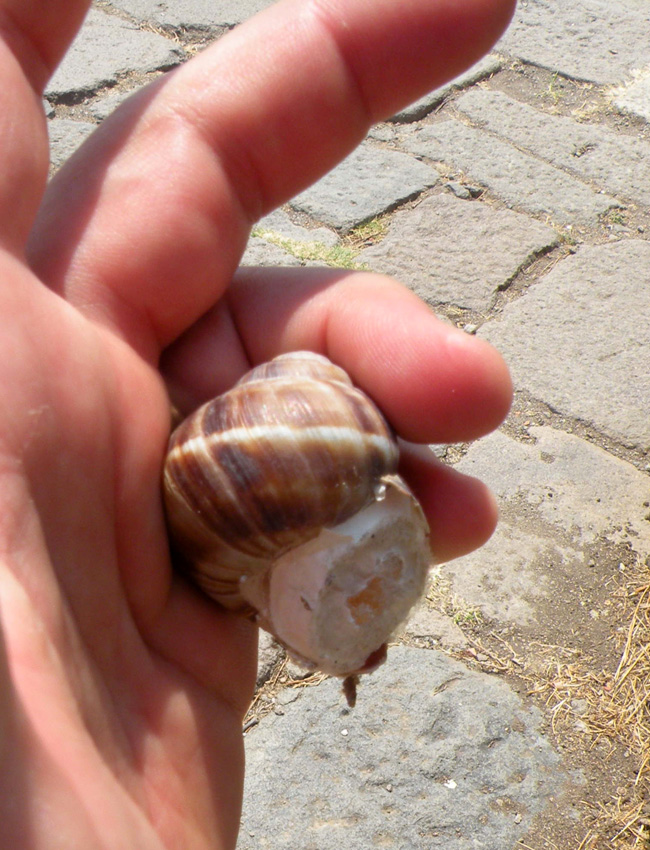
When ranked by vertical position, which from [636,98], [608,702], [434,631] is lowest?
[608,702]

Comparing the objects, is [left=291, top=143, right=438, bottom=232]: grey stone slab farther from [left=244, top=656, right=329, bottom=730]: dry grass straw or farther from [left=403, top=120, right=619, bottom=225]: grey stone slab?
[left=244, top=656, right=329, bottom=730]: dry grass straw

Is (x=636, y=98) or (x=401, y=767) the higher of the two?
(x=636, y=98)

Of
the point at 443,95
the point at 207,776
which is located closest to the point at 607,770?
the point at 207,776

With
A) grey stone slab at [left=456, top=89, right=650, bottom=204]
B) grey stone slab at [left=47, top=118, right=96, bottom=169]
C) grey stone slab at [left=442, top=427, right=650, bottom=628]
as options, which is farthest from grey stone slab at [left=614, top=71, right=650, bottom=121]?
grey stone slab at [left=47, top=118, right=96, bottom=169]

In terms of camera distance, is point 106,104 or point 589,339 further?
point 106,104

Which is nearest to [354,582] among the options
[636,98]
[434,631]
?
[434,631]

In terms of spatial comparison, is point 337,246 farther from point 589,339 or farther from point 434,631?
point 434,631

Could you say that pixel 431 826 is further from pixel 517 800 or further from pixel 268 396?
pixel 268 396

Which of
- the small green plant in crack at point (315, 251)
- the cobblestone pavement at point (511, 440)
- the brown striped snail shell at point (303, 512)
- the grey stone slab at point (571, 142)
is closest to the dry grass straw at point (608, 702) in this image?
the cobblestone pavement at point (511, 440)
